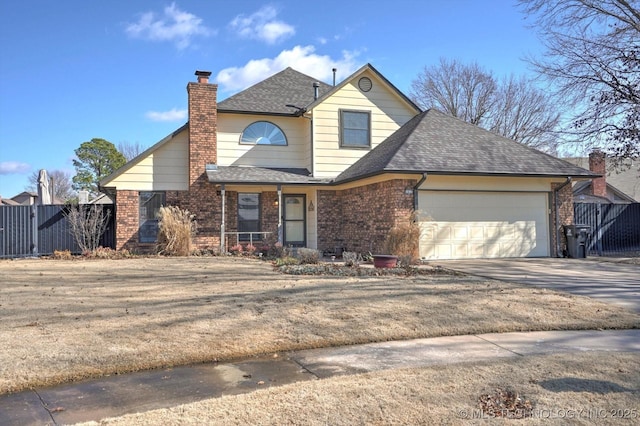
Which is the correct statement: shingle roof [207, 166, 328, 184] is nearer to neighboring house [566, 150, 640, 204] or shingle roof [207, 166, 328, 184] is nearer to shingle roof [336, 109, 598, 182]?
shingle roof [336, 109, 598, 182]

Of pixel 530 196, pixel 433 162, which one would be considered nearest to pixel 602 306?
pixel 433 162

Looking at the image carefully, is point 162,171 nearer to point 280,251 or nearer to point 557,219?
point 280,251

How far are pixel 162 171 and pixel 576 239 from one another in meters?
13.7

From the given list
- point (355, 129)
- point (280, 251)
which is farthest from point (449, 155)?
point (280, 251)

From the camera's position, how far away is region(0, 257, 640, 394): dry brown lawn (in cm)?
502

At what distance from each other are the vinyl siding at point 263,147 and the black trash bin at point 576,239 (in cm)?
890

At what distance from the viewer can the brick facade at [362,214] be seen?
14.3 m

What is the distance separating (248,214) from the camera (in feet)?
57.3

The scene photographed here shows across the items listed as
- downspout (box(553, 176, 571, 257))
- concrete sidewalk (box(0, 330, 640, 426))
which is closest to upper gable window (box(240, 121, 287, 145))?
downspout (box(553, 176, 571, 257))

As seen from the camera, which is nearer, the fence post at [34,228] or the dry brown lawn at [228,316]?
the dry brown lawn at [228,316]

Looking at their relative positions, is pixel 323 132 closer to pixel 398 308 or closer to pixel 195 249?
pixel 195 249

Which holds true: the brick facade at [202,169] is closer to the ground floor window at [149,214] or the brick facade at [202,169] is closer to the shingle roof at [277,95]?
the ground floor window at [149,214]

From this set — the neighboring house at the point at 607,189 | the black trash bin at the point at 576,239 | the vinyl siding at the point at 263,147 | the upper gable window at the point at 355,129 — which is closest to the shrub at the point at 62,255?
the vinyl siding at the point at 263,147

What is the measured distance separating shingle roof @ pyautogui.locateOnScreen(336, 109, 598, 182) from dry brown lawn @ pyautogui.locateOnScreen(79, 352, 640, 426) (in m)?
9.58
